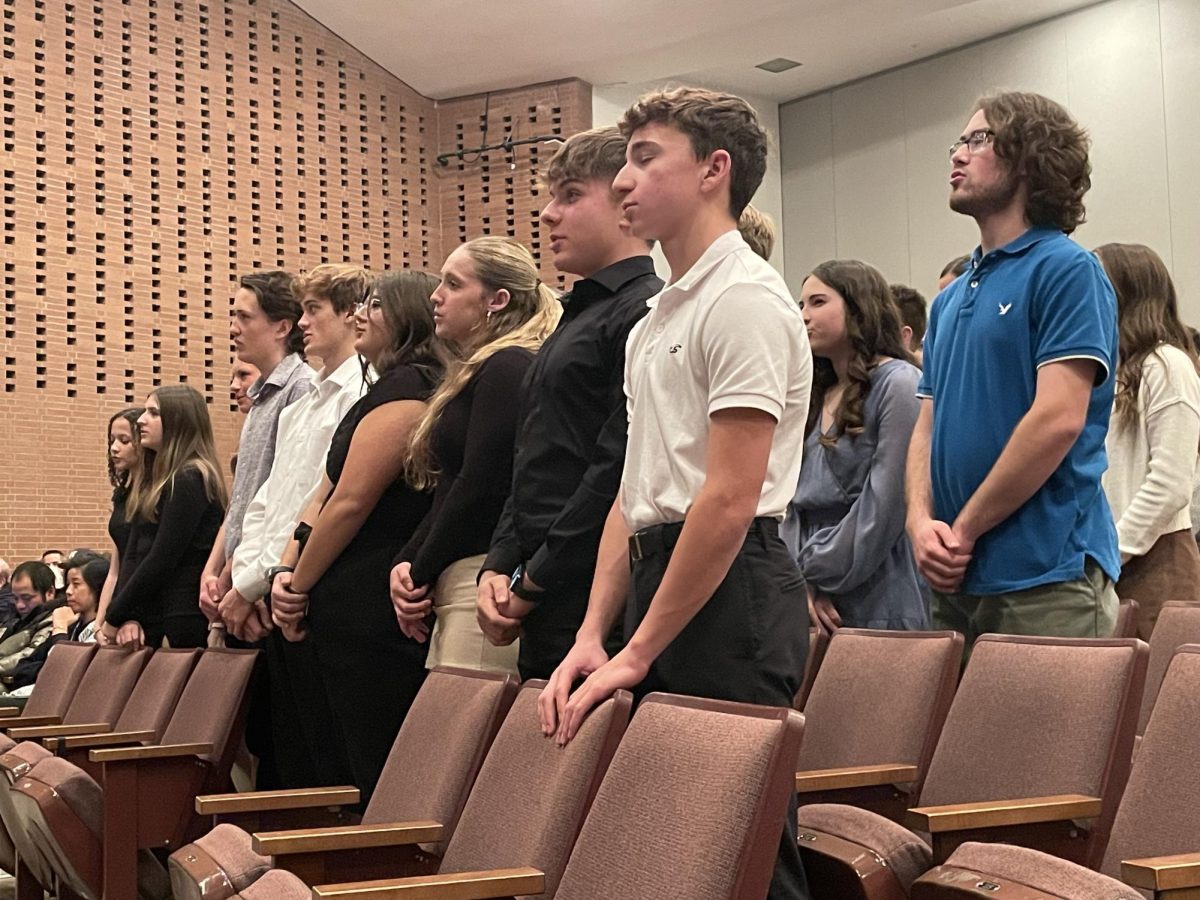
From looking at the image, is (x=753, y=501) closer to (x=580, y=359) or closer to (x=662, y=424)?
(x=662, y=424)

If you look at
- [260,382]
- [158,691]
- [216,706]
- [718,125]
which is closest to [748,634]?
[718,125]

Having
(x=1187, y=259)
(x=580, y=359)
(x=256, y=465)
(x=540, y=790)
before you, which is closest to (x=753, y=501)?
(x=540, y=790)

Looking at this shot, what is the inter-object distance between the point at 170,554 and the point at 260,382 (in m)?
0.65

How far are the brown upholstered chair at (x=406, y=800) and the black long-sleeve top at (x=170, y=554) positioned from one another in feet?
6.79

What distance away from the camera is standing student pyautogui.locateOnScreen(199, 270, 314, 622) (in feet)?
14.4

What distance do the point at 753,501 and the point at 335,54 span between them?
1061 centimetres

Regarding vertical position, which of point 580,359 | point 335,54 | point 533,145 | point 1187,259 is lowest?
point 580,359

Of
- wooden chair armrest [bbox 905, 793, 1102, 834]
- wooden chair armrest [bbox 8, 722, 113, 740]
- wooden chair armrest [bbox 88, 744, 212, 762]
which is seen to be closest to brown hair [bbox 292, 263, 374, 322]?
wooden chair armrest [bbox 88, 744, 212, 762]

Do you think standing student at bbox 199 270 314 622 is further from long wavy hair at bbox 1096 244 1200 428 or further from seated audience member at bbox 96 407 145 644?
long wavy hair at bbox 1096 244 1200 428

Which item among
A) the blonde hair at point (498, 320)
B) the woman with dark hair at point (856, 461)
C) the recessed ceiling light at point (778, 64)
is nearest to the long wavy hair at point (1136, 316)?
the woman with dark hair at point (856, 461)

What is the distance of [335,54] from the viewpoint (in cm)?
1178

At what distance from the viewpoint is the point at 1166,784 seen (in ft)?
6.08

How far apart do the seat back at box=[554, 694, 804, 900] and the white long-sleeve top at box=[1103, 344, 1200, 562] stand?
170 cm

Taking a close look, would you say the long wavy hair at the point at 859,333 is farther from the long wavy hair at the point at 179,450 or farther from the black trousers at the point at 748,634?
the long wavy hair at the point at 179,450
